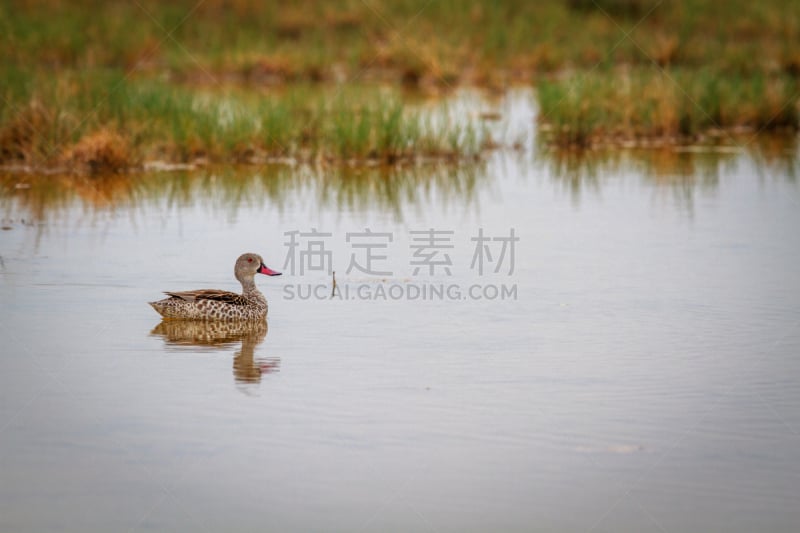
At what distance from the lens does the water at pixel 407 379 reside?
5.52 meters

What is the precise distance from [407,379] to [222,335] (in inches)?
71.8

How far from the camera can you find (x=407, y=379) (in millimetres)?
7270

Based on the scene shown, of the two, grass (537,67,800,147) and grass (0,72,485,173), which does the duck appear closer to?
grass (0,72,485,173)

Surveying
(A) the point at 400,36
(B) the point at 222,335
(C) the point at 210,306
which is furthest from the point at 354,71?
(B) the point at 222,335

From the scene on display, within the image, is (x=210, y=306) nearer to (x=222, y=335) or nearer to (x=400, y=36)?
(x=222, y=335)

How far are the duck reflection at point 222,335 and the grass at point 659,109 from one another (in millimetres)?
10800

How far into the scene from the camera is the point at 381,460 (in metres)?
5.94

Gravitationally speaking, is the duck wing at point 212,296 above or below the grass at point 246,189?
below

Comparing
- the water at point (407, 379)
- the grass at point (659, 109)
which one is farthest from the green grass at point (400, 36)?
the water at point (407, 379)

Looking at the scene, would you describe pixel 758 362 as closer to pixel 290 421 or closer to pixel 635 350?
pixel 635 350

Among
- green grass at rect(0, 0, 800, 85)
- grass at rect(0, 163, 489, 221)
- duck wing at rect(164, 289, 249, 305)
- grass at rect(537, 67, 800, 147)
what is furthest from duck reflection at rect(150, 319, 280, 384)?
green grass at rect(0, 0, 800, 85)

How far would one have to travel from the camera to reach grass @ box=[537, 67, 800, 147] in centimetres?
1902

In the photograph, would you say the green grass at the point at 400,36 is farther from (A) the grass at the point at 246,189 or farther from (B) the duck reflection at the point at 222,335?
(B) the duck reflection at the point at 222,335

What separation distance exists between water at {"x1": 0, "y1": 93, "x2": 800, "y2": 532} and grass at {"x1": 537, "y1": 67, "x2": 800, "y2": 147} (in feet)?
19.0
